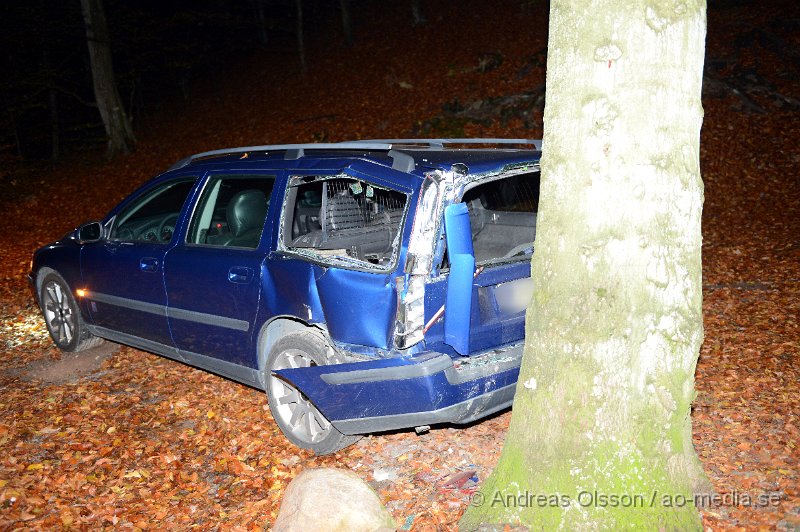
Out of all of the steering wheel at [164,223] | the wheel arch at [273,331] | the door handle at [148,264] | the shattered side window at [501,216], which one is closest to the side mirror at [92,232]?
the steering wheel at [164,223]

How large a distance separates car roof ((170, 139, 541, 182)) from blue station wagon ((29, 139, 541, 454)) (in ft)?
0.05

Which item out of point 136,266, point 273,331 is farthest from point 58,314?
point 273,331

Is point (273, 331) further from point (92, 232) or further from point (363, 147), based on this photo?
point (92, 232)

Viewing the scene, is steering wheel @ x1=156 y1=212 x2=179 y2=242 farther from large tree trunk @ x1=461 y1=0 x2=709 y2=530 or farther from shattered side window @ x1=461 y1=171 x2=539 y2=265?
large tree trunk @ x1=461 y1=0 x2=709 y2=530

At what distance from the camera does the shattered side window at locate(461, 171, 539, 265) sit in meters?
5.11

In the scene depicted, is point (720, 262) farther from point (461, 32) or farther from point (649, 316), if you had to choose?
point (461, 32)

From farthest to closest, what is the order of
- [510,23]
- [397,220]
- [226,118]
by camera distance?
[226,118], [510,23], [397,220]

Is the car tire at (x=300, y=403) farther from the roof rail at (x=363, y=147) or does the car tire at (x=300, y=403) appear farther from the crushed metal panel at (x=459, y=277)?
the roof rail at (x=363, y=147)

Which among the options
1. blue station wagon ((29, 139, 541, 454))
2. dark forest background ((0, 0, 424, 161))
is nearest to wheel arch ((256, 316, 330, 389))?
blue station wagon ((29, 139, 541, 454))

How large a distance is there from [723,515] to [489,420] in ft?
5.86

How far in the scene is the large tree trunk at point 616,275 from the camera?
286 cm

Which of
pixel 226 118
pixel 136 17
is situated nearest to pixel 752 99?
pixel 226 118

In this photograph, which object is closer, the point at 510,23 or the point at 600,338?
the point at 600,338

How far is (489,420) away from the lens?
485 centimetres
